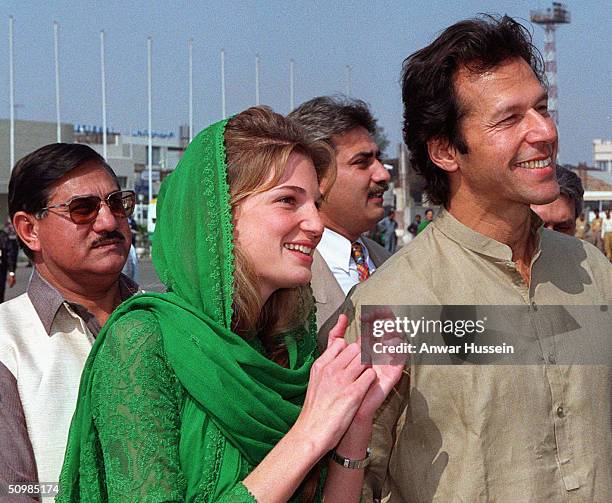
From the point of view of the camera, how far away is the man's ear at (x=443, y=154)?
2.72 metres

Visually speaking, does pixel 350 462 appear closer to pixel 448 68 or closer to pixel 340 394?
pixel 340 394

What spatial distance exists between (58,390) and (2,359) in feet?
0.65

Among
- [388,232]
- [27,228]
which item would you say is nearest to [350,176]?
[27,228]

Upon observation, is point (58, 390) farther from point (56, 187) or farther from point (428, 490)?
point (428, 490)

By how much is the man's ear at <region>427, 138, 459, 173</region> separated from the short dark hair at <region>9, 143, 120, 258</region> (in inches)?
51.2

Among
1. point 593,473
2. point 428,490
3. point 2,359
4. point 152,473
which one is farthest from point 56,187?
point 593,473

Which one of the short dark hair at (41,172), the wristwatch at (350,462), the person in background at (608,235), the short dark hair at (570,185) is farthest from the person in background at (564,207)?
the person in background at (608,235)

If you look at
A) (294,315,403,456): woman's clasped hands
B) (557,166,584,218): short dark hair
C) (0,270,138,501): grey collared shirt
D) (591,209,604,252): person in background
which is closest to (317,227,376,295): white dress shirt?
(557,166,584,218): short dark hair

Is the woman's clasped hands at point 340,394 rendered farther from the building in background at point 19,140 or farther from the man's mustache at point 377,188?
the building in background at point 19,140

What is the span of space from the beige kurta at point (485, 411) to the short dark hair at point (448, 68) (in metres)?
0.30

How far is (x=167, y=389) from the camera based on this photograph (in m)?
2.22

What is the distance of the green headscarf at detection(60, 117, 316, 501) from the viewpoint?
7.37 feet

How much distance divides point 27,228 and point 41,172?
0.21 metres

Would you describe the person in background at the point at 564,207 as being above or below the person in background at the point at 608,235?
above
